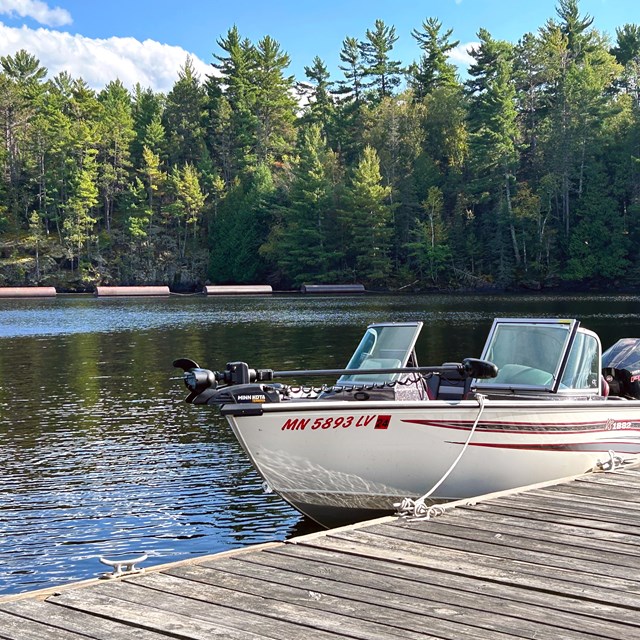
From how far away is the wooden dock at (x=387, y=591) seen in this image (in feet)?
18.8

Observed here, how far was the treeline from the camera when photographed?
9119cm

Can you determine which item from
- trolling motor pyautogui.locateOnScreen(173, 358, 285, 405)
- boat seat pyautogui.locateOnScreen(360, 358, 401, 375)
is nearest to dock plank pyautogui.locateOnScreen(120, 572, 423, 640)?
trolling motor pyautogui.locateOnScreen(173, 358, 285, 405)

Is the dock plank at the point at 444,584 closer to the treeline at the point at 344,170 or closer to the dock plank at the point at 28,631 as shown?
the dock plank at the point at 28,631

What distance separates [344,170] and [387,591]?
327 feet

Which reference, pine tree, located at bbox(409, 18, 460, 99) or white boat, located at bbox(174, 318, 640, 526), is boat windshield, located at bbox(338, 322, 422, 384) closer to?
white boat, located at bbox(174, 318, 640, 526)

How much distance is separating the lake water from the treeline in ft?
164

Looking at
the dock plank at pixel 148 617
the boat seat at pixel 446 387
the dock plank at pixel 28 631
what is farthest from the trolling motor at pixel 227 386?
the dock plank at pixel 28 631

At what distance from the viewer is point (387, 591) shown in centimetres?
646

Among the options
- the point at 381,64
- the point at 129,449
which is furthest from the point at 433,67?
the point at 129,449

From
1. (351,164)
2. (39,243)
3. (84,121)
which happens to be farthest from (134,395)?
(84,121)

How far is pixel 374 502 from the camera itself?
1038cm

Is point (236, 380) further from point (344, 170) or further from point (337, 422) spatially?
point (344, 170)

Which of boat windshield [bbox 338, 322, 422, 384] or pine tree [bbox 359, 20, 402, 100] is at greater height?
pine tree [bbox 359, 20, 402, 100]

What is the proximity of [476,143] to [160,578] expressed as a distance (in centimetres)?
8951
